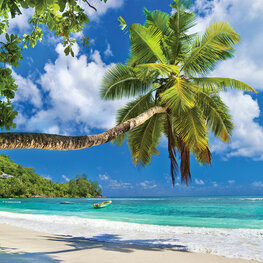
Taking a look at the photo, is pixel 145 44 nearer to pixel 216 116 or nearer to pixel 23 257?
pixel 216 116

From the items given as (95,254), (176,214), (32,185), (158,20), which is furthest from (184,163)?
(32,185)

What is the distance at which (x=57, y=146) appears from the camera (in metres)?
3.77

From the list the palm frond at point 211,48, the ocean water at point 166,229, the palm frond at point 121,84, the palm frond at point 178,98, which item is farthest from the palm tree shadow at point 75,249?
the palm frond at point 211,48

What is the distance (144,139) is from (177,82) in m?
2.76

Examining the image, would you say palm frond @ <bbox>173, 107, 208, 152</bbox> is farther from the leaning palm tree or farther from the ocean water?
the ocean water

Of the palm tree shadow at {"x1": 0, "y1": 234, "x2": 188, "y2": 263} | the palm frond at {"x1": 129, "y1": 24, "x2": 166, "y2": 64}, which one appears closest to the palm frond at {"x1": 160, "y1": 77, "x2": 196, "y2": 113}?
the palm frond at {"x1": 129, "y1": 24, "x2": 166, "y2": 64}

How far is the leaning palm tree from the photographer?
24.8 feet

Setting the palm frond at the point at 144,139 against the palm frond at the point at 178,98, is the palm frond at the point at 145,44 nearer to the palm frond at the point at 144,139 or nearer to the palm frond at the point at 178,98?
the palm frond at the point at 178,98

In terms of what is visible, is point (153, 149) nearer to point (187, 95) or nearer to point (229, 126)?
point (229, 126)

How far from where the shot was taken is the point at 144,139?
350 inches

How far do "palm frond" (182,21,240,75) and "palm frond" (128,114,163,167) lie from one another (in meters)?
1.99

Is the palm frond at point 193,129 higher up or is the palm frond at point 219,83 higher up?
the palm frond at point 219,83

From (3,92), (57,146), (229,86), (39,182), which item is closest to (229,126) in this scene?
(229,86)

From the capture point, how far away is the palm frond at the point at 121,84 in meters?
8.73
